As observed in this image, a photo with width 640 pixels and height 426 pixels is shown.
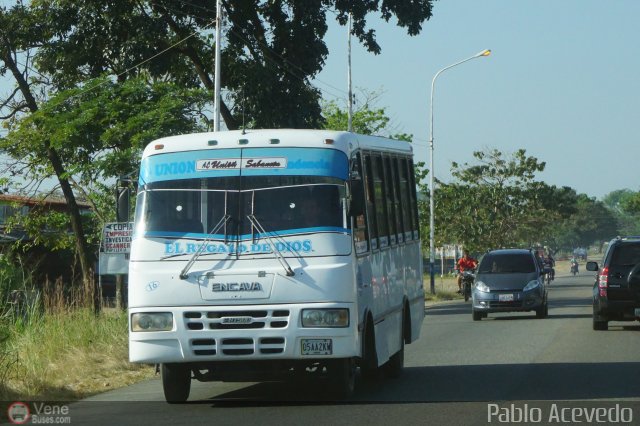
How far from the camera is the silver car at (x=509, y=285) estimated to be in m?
28.7

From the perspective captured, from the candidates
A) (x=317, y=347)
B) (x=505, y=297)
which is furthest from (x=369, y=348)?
(x=505, y=297)

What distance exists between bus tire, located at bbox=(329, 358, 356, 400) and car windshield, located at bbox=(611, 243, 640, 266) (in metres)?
11.9

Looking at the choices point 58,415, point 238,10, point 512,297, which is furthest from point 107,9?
point 58,415

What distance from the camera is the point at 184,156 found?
12.5 m

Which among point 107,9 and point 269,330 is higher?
point 107,9

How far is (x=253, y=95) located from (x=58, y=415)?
68.3ft

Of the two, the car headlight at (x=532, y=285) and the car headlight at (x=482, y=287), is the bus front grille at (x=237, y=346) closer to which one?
the car headlight at (x=482, y=287)

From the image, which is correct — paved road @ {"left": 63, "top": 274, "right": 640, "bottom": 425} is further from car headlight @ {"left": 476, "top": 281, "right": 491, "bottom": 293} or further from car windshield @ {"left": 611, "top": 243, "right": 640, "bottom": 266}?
car headlight @ {"left": 476, "top": 281, "right": 491, "bottom": 293}

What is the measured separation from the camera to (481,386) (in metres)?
14.0

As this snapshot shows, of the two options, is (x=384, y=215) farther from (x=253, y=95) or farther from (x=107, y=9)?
(x=107, y=9)

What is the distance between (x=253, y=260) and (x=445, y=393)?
297cm

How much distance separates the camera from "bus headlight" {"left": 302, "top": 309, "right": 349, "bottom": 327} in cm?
1161

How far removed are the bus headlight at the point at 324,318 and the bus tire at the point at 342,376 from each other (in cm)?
66

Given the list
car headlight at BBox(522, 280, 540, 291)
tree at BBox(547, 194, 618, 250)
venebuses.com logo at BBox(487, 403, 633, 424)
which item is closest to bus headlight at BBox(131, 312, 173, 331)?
venebuses.com logo at BBox(487, 403, 633, 424)
